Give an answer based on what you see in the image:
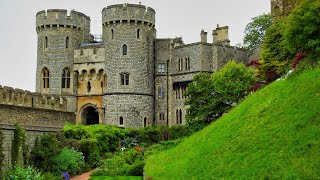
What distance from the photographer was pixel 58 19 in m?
54.6

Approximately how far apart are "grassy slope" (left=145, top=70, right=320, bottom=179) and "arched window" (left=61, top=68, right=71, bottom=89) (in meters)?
31.9

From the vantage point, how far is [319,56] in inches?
901

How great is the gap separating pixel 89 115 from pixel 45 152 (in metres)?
24.5

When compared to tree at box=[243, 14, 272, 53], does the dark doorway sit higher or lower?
lower

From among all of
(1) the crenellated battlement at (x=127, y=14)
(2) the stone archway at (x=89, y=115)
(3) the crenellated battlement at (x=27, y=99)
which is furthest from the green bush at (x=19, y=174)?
(1) the crenellated battlement at (x=127, y=14)

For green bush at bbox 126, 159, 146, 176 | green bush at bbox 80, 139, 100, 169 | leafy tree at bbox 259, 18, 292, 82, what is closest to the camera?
green bush at bbox 126, 159, 146, 176

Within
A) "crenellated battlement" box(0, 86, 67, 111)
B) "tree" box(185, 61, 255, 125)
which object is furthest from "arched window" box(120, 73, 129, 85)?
"tree" box(185, 61, 255, 125)

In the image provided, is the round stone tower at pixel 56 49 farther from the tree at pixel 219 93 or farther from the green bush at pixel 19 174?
the green bush at pixel 19 174

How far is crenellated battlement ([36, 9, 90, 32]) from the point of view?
54.7m

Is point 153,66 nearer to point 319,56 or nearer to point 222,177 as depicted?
point 319,56

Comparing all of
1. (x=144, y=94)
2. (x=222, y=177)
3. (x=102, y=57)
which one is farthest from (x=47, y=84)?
(x=222, y=177)

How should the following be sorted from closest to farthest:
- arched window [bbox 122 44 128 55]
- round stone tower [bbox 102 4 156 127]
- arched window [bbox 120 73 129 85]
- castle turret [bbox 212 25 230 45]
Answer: round stone tower [bbox 102 4 156 127]
arched window [bbox 120 73 129 85]
arched window [bbox 122 44 128 55]
castle turret [bbox 212 25 230 45]

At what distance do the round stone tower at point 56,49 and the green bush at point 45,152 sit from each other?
2269 cm

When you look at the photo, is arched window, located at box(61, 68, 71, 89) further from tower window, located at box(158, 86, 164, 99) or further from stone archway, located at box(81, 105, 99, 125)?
tower window, located at box(158, 86, 164, 99)
